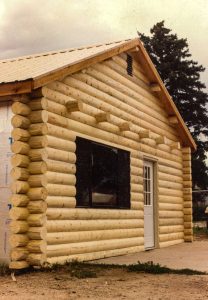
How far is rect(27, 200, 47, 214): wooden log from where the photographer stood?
9148 mm

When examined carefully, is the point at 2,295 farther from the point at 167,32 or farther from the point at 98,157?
the point at 167,32

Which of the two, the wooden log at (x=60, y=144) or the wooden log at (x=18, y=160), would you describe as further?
the wooden log at (x=60, y=144)

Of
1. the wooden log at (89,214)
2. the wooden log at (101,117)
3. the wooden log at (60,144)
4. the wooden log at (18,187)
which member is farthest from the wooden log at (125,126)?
the wooden log at (18,187)

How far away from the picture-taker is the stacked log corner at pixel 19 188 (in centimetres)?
893

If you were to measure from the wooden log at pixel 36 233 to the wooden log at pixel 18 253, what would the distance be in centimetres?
26

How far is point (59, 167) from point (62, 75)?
5.79ft

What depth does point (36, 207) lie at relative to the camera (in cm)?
916

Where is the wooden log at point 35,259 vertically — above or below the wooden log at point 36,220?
below

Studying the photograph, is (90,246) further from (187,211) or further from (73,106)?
(187,211)

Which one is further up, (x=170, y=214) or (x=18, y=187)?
(x=18, y=187)

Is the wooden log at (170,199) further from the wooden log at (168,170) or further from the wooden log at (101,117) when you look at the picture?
the wooden log at (101,117)

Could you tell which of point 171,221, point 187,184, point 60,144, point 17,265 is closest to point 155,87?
point 187,184

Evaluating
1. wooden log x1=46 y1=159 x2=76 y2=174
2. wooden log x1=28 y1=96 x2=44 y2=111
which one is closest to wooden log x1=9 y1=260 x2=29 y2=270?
wooden log x1=46 y1=159 x2=76 y2=174

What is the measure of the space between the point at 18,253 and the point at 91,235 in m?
2.40
